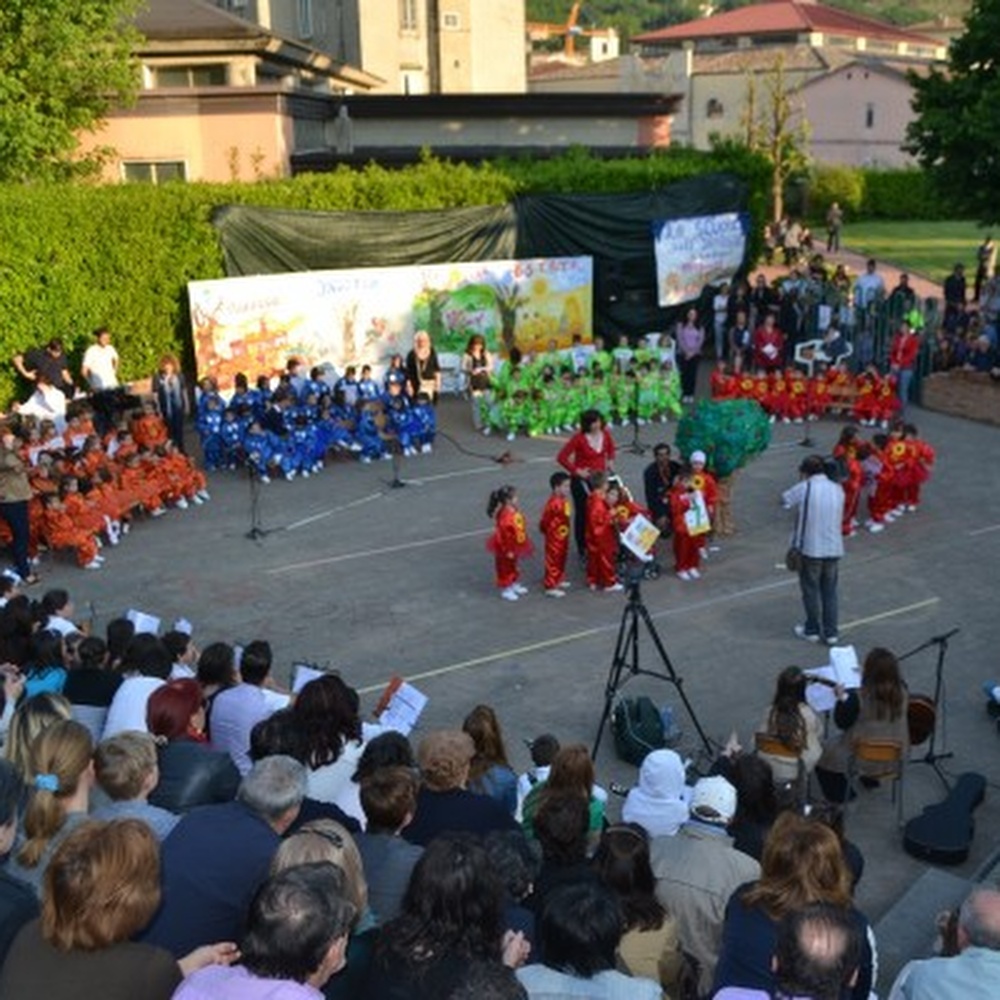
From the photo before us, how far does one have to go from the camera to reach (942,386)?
840 inches

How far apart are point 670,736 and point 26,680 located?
189 inches

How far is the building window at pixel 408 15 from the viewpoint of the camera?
48.3 metres

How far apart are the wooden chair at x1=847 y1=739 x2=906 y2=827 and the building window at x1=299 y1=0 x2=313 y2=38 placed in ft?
134

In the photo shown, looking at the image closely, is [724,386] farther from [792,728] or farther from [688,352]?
[792,728]

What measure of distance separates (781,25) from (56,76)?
72955 millimetres

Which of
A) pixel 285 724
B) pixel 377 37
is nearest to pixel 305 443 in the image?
pixel 285 724

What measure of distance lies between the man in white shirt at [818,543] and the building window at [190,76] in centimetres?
1967

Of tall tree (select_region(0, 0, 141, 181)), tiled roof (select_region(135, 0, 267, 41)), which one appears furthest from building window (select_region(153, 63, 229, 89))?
tall tree (select_region(0, 0, 141, 181))

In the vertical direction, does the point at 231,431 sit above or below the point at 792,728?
below

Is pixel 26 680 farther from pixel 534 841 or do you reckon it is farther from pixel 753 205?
pixel 753 205

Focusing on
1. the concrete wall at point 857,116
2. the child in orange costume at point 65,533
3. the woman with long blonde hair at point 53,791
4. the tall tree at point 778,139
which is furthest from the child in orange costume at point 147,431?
the concrete wall at point 857,116

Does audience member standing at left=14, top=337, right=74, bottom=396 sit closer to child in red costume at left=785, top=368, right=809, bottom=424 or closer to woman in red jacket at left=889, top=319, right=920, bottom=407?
child in red costume at left=785, top=368, right=809, bottom=424

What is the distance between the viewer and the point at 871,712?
9.19 metres

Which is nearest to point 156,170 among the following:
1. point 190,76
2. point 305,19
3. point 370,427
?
point 190,76
